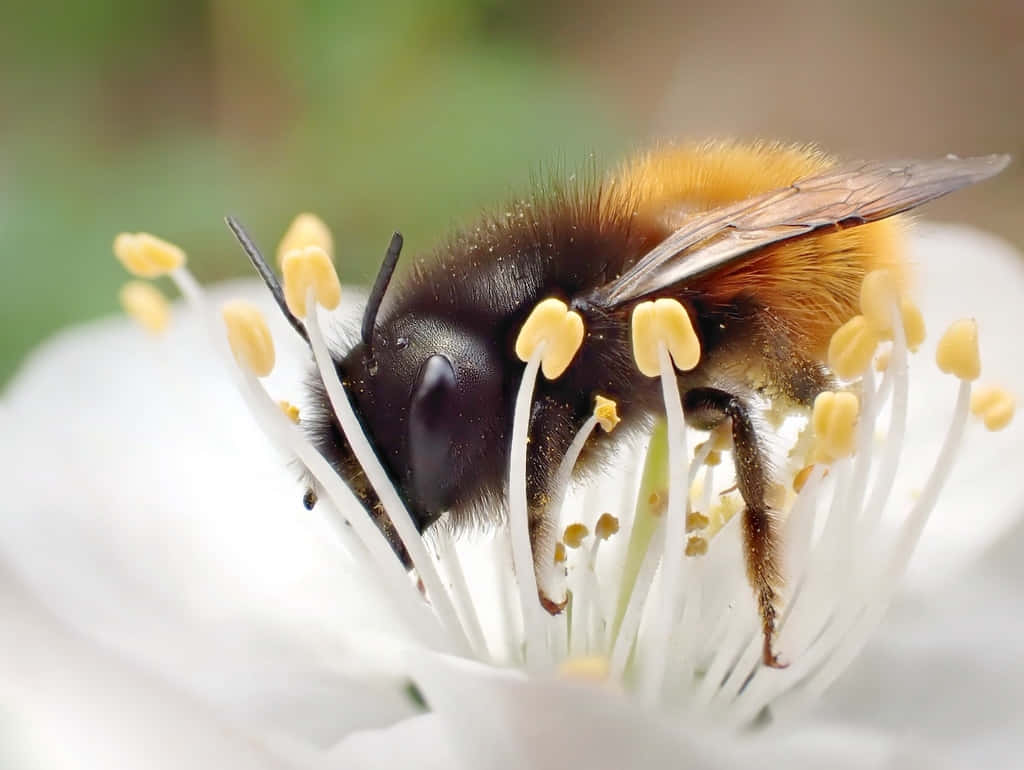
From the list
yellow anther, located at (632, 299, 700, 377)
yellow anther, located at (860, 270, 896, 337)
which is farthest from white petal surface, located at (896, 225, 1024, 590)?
yellow anther, located at (632, 299, 700, 377)

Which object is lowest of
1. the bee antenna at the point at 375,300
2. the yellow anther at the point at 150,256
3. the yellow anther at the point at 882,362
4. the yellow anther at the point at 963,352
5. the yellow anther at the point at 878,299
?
the yellow anther at the point at 882,362

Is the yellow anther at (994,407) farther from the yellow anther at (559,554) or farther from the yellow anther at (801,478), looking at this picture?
the yellow anther at (559,554)

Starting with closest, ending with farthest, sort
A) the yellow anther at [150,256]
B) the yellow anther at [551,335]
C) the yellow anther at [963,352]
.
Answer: the yellow anther at [551,335] → the yellow anther at [963,352] → the yellow anther at [150,256]

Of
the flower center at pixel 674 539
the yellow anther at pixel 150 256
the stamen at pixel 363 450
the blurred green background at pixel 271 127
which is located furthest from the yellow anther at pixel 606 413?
the blurred green background at pixel 271 127

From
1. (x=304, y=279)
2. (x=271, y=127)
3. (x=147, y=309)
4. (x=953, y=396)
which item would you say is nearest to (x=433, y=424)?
(x=304, y=279)

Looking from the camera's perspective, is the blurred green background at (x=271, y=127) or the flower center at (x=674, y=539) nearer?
the flower center at (x=674, y=539)

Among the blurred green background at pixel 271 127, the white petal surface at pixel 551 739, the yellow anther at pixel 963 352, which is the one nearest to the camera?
the white petal surface at pixel 551 739
